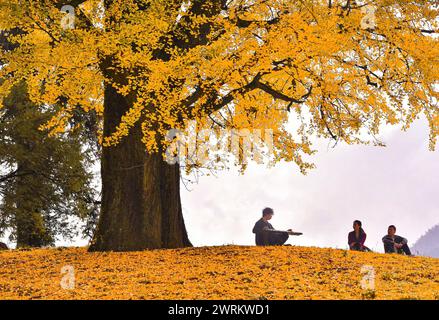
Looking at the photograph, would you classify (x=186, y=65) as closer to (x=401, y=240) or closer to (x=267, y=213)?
(x=267, y=213)

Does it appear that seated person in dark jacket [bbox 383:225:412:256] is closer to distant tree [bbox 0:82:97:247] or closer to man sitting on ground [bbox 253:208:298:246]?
man sitting on ground [bbox 253:208:298:246]

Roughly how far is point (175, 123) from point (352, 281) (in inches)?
179

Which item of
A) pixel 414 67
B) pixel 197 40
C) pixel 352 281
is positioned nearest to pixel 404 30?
pixel 414 67

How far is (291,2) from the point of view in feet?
37.7

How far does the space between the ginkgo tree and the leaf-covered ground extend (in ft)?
4.80

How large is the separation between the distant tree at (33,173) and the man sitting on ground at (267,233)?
7.56 meters

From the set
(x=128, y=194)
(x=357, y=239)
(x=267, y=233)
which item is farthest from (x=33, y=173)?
(x=357, y=239)

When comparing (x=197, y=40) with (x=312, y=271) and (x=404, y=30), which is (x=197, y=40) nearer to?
(x=404, y=30)

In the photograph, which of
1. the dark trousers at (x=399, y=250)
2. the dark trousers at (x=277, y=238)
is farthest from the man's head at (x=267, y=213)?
the dark trousers at (x=399, y=250)

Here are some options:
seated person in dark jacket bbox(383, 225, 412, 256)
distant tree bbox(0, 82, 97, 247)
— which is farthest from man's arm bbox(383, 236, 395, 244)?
distant tree bbox(0, 82, 97, 247)

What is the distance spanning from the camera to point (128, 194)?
12.9 m

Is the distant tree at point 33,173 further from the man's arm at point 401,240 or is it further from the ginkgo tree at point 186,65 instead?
the man's arm at point 401,240

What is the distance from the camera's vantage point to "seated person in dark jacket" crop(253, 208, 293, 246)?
12984mm
